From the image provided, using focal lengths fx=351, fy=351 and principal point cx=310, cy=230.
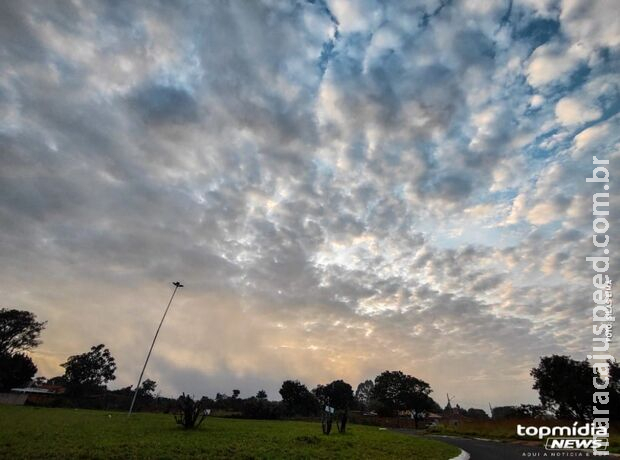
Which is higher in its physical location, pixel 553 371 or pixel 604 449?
pixel 553 371

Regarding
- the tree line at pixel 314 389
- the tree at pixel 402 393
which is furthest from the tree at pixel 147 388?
the tree at pixel 402 393

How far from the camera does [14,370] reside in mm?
75188

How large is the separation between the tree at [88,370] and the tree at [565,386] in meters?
118

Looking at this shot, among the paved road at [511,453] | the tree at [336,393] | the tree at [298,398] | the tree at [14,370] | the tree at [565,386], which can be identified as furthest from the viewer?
the tree at [336,393]

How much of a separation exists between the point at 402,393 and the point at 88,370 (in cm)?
9711

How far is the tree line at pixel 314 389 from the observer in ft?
178

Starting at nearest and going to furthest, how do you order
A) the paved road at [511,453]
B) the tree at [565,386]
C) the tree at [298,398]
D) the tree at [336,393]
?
1. the paved road at [511,453]
2. the tree at [565,386]
3. the tree at [298,398]
4. the tree at [336,393]

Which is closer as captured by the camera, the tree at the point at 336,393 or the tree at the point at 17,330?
the tree at the point at 17,330

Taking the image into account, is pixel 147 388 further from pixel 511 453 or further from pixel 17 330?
pixel 511 453

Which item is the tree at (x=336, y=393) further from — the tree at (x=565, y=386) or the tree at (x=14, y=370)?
the tree at (x=14, y=370)

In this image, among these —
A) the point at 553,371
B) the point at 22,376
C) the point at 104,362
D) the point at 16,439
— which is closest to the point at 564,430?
the point at 553,371

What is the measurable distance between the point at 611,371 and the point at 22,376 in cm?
11328

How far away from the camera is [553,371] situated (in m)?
58.1

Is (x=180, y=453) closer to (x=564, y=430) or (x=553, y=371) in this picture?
(x=564, y=430)
